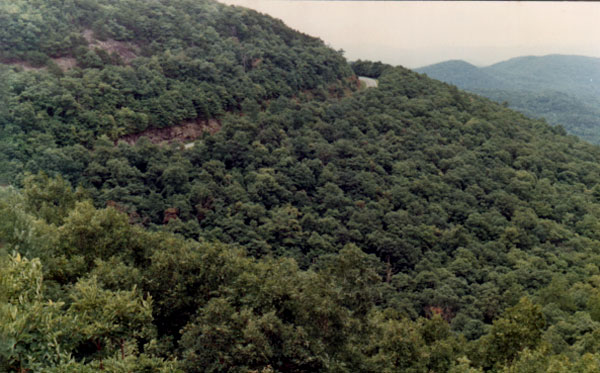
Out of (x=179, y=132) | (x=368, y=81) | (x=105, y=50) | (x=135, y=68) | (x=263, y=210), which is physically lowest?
(x=263, y=210)

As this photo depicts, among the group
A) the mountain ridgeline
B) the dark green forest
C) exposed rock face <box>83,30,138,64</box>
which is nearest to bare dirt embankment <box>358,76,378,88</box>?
the dark green forest

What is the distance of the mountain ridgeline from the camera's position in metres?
101

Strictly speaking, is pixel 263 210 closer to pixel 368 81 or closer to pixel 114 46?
pixel 114 46

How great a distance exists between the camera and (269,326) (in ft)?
44.1

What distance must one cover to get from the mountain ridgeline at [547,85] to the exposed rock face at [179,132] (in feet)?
203

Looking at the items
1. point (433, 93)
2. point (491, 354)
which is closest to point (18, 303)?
point (491, 354)

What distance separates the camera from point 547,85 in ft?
466

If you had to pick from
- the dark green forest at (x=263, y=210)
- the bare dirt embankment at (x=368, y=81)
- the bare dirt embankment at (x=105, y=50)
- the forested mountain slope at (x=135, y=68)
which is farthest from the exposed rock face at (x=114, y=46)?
the bare dirt embankment at (x=368, y=81)

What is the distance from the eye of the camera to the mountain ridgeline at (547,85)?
10062 cm

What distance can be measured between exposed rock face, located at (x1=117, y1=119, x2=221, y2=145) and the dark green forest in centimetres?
32

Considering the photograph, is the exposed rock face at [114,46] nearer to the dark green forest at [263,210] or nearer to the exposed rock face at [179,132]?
the dark green forest at [263,210]

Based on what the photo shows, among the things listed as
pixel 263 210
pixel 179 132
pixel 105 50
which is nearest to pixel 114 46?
pixel 105 50

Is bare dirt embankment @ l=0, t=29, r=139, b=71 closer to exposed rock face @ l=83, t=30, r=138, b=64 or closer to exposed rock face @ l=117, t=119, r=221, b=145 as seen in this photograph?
exposed rock face @ l=83, t=30, r=138, b=64

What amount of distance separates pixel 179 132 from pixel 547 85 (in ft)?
445
